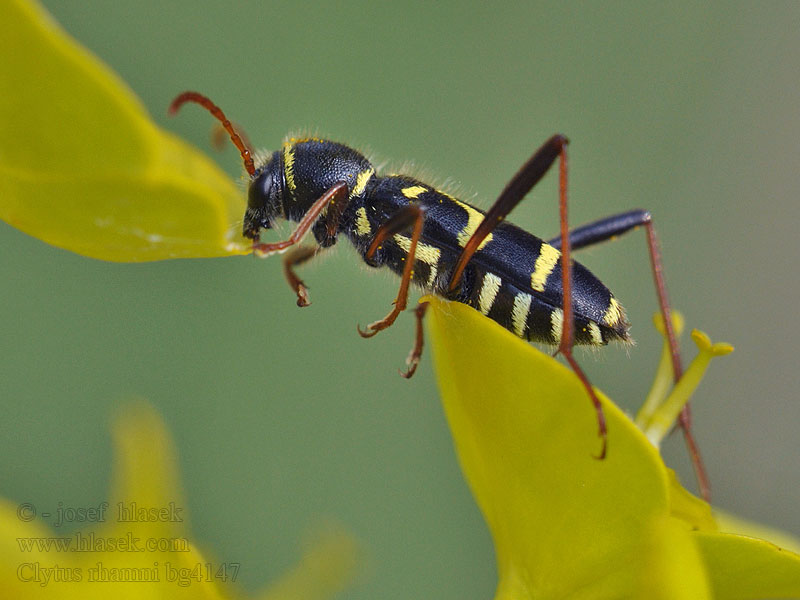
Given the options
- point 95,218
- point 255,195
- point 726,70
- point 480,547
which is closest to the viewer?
point 95,218

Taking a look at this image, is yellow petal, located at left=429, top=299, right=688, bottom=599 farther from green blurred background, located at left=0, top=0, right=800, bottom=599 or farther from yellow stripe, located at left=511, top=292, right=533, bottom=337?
green blurred background, located at left=0, top=0, right=800, bottom=599

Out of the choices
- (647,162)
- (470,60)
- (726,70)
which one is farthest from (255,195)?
(726,70)

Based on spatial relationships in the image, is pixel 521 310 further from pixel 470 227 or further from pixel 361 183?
pixel 361 183

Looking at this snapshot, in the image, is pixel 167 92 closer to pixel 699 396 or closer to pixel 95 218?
pixel 95 218

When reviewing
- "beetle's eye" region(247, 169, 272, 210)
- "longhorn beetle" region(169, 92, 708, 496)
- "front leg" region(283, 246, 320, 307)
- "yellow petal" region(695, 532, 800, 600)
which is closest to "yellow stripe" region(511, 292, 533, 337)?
"longhorn beetle" region(169, 92, 708, 496)

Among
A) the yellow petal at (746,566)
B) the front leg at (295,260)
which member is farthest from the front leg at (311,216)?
the yellow petal at (746,566)

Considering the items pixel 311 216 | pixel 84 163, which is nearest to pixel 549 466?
pixel 84 163

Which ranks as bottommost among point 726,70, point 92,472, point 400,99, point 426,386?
point 92,472
